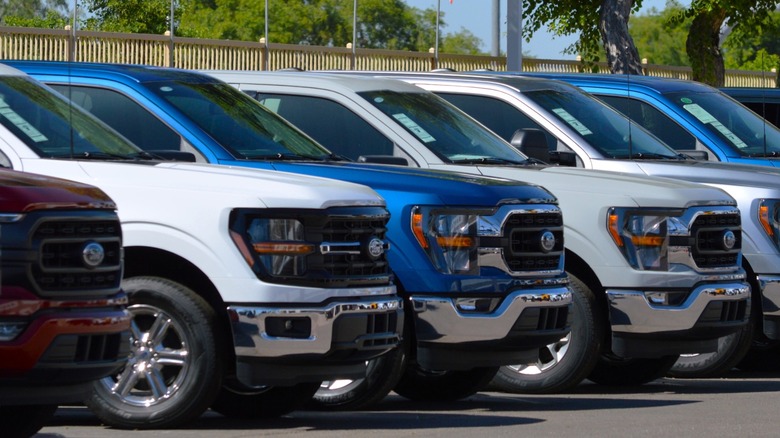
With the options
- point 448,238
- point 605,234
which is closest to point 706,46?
point 605,234

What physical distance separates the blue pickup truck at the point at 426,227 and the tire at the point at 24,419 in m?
2.02

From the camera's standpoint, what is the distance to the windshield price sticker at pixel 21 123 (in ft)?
29.0

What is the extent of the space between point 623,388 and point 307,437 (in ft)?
12.5

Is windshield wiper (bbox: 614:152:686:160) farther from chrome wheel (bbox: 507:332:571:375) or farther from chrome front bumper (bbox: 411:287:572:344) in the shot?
chrome front bumper (bbox: 411:287:572:344)

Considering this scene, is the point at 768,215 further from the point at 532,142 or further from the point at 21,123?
the point at 21,123

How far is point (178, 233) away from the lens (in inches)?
345

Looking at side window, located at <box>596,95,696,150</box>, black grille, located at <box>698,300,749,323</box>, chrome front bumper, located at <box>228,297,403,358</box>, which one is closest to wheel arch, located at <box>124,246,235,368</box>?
chrome front bumper, located at <box>228,297,403,358</box>

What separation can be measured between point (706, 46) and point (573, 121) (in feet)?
72.9

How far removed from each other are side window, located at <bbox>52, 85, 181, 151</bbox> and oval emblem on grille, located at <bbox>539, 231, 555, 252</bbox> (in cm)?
213

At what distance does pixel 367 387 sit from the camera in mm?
9938

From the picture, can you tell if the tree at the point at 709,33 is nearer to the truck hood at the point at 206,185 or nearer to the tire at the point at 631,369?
the tire at the point at 631,369

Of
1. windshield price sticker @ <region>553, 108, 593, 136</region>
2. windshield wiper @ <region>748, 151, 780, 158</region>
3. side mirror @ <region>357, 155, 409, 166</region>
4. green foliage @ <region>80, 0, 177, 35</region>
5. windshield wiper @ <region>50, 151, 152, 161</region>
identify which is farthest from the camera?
green foliage @ <region>80, 0, 177, 35</region>

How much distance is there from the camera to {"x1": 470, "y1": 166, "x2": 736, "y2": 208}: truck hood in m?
11.1

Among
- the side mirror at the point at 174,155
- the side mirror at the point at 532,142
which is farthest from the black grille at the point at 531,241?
the side mirror at the point at 532,142
